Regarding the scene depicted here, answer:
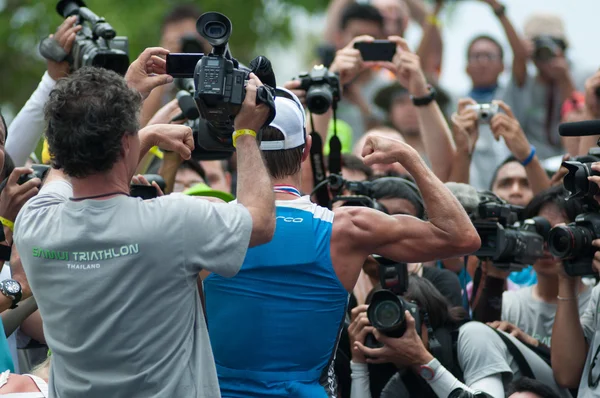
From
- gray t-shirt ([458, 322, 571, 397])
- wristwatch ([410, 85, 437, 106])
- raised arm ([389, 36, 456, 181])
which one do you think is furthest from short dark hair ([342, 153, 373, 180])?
gray t-shirt ([458, 322, 571, 397])

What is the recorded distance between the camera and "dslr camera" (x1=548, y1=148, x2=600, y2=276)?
4.55 metres

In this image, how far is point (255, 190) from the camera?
→ 133 inches

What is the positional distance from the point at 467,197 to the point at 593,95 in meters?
1.18

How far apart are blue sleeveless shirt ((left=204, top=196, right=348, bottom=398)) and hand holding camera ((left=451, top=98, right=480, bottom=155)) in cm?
280

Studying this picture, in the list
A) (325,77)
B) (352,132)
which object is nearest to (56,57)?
(325,77)

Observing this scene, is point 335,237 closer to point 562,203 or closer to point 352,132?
point 562,203

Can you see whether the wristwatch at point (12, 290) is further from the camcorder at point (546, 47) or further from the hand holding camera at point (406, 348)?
the camcorder at point (546, 47)

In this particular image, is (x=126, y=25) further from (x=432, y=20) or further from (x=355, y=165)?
(x=355, y=165)

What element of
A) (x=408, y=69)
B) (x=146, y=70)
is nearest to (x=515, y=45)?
(x=408, y=69)

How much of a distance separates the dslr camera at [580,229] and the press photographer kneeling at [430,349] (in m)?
0.55

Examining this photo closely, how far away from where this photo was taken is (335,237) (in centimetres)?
388

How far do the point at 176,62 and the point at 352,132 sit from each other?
5.24 meters

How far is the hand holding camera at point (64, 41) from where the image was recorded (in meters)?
5.41

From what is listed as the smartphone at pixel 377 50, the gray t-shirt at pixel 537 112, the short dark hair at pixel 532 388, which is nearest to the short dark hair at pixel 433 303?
the short dark hair at pixel 532 388
